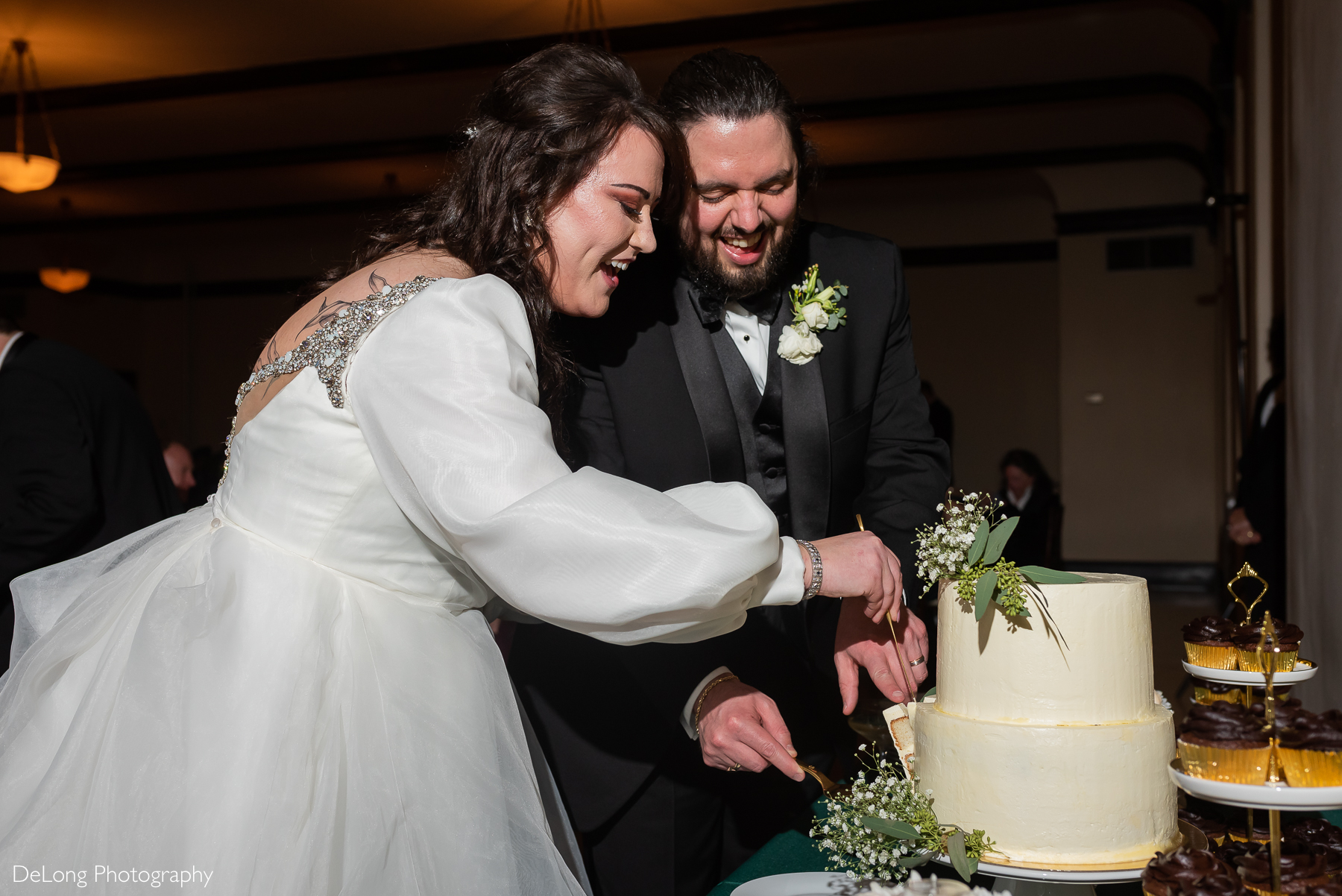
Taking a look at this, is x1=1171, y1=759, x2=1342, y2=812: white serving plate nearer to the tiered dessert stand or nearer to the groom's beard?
the tiered dessert stand

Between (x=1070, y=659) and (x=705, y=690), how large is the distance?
632mm

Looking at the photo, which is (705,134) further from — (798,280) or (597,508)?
(597,508)

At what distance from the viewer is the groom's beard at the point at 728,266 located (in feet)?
6.12

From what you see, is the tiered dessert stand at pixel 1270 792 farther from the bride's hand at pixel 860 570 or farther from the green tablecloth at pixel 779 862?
the green tablecloth at pixel 779 862

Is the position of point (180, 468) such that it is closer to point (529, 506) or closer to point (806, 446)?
point (806, 446)

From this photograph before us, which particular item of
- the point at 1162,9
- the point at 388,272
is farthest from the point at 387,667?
the point at 1162,9

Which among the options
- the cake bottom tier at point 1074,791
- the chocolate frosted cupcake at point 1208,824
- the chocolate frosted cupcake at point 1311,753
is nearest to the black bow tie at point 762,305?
the cake bottom tier at point 1074,791

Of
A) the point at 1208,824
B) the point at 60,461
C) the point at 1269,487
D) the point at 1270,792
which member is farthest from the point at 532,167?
the point at 1269,487

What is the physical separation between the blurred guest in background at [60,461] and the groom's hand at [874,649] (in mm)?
2349

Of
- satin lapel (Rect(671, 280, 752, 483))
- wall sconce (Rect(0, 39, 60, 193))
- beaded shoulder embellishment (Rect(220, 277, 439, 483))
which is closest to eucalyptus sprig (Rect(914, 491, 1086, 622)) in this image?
satin lapel (Rect(671, 280, 752, 483))

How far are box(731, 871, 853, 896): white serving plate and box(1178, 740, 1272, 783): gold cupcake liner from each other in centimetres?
42

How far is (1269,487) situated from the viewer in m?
4.55

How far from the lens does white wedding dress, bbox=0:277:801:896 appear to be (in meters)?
1.12

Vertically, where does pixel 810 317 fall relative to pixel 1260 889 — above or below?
above
